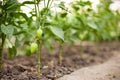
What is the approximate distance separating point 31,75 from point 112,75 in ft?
2.27

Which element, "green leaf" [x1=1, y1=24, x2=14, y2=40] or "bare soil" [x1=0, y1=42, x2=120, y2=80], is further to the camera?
"bare soil" [x1=0, y1=42, x2=120, y2=80]

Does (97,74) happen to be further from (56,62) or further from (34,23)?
(56,62)

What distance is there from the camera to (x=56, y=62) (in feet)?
12.3

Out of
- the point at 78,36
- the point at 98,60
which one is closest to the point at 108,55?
the point at 98,60

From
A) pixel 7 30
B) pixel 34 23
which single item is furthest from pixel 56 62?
pixel 7 30

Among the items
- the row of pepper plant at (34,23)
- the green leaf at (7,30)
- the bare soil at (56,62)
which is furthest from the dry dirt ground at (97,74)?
the green leaf at (7,30)

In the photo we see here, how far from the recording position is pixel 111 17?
509 centimetres

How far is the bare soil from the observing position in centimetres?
288

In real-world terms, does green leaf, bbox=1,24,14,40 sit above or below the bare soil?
above

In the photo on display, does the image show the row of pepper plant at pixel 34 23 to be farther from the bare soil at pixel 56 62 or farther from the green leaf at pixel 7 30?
the bare soil at pixel 56 62

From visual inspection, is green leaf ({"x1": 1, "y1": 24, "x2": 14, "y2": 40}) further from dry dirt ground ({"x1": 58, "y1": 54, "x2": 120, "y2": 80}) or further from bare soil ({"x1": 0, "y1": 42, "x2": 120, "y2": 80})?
dry dirt ground ({"x1": 58, "y1": 54, "x2": 120, "y2": 80})

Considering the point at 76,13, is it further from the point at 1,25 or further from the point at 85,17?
the point at 1,25

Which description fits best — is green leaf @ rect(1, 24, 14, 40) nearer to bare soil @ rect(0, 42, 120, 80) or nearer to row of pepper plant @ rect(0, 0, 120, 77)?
row of pepper plant @ rect(0, 0, 120, 77)

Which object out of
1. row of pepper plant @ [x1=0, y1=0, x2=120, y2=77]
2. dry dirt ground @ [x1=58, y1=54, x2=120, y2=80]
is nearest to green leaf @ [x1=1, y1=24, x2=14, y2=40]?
row of pepper plant @ [x1=0, y1=0, x2=120, y2=77]
